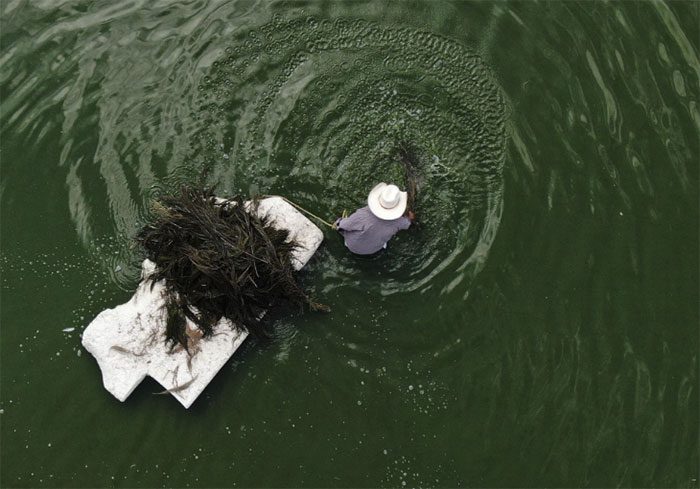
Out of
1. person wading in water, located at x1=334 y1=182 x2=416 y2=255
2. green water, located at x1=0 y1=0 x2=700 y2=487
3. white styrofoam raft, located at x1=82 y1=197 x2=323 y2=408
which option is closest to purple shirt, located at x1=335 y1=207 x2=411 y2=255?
person wading in water, located at x1=334 y1=182 x2=416 y2=255

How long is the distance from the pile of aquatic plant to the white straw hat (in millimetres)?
639

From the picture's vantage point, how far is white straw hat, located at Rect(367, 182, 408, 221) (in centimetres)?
285

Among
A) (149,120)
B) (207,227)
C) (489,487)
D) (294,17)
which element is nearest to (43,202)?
(149,120)

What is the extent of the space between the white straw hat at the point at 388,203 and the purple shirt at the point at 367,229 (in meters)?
0.06

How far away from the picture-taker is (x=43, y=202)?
3.44m

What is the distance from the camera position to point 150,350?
10.4ft

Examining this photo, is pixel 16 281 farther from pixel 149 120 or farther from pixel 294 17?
pixel 294 17

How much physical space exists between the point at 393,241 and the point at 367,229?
16.3 inches

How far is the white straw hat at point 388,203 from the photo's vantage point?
2.85m

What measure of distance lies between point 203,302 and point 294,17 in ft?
6.98

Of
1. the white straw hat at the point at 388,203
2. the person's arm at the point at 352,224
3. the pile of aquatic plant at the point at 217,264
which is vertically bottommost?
the pile of aquatic plant at the point at 217,264

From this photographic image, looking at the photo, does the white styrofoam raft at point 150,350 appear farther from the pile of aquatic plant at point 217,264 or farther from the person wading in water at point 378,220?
the person wading in water at point 378,220

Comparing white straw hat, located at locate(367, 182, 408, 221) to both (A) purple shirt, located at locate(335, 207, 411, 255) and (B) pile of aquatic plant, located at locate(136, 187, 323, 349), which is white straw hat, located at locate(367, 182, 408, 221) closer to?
(A) purple shirt, located at locate(335, 207, 411, 255)

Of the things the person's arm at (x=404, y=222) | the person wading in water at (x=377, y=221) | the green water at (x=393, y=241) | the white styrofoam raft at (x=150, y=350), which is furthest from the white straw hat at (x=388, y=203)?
the white styrofoam raft at (x=150, y=350)
